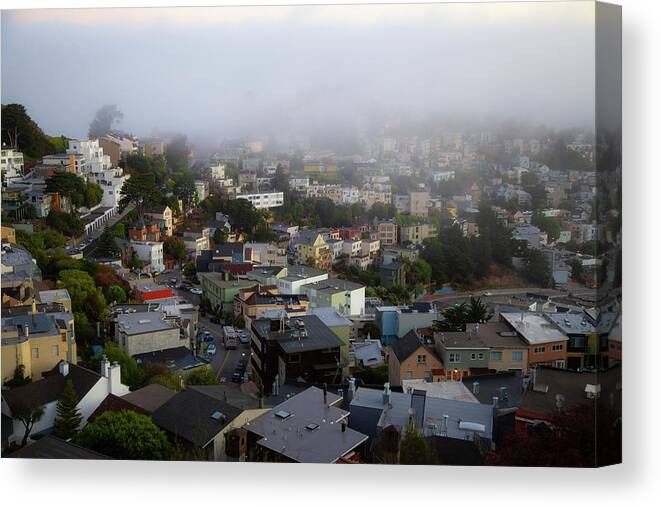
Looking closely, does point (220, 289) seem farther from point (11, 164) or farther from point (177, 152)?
point (11, 164)

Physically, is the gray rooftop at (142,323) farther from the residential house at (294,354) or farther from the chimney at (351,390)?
the chimney at (351,390)

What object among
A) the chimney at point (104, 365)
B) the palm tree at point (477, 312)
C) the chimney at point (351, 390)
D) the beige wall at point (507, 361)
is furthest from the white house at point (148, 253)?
the beige wall at point (507, 361)

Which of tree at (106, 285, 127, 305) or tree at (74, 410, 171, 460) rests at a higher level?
tree at (106, 285, 127, 305)

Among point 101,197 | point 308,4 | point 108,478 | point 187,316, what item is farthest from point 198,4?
point 108,478

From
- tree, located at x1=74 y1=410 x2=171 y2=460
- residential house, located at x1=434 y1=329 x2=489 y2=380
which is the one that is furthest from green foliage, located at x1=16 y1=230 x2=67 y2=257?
residential house, located at x1=434 y1=329 x2=489 y2=380

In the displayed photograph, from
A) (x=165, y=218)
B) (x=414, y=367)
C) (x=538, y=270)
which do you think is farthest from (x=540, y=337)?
(x=165, y=218)

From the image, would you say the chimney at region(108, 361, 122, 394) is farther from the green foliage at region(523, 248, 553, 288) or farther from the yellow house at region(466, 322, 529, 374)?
the green foliage at region(523, 248, 553, 288)
